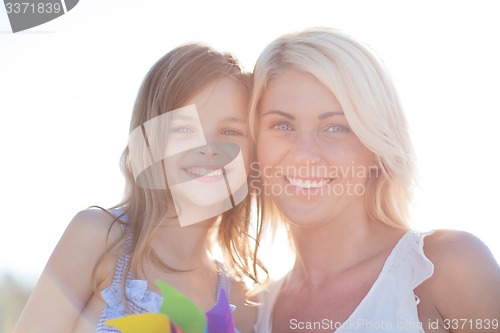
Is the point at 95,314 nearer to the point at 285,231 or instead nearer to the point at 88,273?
the point at 88,273

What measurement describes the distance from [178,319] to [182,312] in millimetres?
30

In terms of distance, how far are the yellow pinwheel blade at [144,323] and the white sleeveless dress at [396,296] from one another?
920 millimetres

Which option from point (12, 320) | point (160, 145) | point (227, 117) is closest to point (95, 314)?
point (160, 145)

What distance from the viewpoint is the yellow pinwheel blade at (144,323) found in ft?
8.17

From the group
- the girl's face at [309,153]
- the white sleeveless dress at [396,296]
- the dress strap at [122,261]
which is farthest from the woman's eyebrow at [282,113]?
the dress strap at [122,261]

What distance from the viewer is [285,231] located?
3996mm

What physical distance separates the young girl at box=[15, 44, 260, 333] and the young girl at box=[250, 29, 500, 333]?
0.20 meters

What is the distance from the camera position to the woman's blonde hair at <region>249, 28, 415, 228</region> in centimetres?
331

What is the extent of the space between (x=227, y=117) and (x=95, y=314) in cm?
116

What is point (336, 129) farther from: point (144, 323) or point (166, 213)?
point (144, 323)

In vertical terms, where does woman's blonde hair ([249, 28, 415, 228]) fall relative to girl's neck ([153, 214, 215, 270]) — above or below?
above

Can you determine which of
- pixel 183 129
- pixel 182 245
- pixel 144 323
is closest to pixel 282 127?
pixel 183 129

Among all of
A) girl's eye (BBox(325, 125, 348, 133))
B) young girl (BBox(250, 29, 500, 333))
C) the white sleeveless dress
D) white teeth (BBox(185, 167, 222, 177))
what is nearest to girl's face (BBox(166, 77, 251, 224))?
white teeth (BBox(185, 167, 222, 177))

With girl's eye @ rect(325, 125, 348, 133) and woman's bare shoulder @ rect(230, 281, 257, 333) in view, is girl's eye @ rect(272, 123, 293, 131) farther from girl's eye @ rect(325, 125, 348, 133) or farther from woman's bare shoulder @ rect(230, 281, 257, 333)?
woman's bare shoulder @ rect(230, 281, 257, 333)
